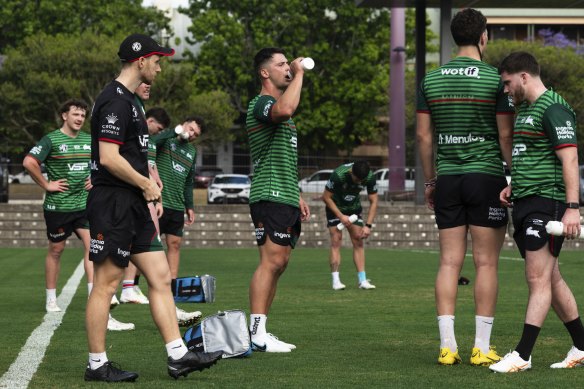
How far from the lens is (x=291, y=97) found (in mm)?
8266

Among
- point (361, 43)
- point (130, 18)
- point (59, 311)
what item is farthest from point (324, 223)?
point (130, 18)

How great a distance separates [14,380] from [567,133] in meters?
3.68

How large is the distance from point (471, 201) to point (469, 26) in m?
1.15

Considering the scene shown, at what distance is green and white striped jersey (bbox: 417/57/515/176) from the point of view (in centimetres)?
771

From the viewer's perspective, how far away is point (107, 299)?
7.18m

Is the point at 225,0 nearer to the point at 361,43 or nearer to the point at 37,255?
the point at 361,43

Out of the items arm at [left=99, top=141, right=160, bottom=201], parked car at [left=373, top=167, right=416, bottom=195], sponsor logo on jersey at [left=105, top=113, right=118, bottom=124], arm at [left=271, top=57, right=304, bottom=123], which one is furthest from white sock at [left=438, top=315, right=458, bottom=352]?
parked car at [left=373, top=167, right=416, bottom=195]

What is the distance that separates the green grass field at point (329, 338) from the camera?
7.14 metres

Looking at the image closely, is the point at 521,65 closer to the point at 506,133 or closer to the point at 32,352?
the point at 506,133

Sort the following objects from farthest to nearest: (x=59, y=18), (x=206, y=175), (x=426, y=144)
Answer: (x=59, y=18), (x=206, y=175), (x=426, y=144)

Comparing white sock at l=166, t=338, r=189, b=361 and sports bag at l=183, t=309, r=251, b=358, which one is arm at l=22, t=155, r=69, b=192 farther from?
white sock at l=166, t=338, r=189, b=361

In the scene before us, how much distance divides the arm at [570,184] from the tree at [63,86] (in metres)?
45.5

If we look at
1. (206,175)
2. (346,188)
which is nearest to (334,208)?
(346,188)

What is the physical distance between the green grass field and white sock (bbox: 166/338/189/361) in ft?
0.54
